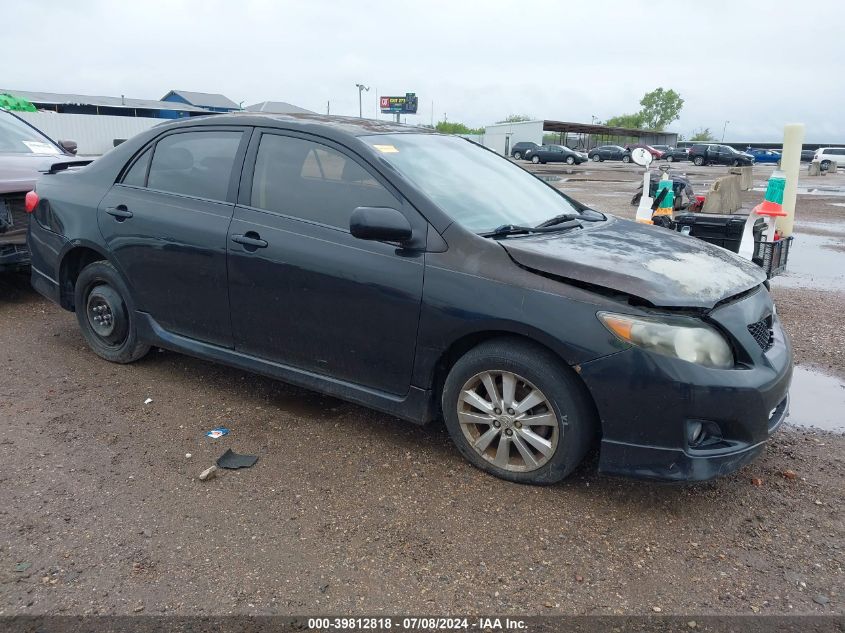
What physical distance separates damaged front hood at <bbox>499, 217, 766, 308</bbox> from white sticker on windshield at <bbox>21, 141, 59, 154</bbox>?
6.08 m

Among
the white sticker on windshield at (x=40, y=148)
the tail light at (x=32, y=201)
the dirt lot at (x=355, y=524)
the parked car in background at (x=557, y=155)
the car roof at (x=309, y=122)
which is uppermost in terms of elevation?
the parked car in background at (x=557, y=155)

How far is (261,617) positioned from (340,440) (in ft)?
4.72

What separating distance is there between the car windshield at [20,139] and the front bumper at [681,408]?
6.73 metres

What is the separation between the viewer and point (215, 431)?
13.0 feet

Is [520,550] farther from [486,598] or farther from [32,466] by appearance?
[32,466]

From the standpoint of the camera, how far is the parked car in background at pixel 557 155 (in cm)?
4984

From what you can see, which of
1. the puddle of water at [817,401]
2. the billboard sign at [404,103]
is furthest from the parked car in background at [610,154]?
the puddle of water at [817,401]

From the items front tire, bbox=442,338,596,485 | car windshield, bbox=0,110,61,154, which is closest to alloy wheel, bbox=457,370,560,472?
front tire, bbox=442,338,596,485

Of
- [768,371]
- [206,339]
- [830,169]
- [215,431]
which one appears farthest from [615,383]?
[830,169]

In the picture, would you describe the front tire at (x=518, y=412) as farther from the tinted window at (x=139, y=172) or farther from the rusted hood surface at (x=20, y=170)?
the rusted hood surface at (x=20, y=170)

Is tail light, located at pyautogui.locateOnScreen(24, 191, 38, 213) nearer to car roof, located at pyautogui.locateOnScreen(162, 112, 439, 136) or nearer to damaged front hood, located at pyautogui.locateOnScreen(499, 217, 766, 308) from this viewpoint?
car roof, located at pyautogui.locateOnScreen(162, 112, 439, 136)

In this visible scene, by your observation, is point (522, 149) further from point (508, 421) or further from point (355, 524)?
point (355, 524)

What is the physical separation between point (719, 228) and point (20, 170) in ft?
23.2

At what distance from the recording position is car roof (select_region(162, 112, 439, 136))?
3.94 meters
